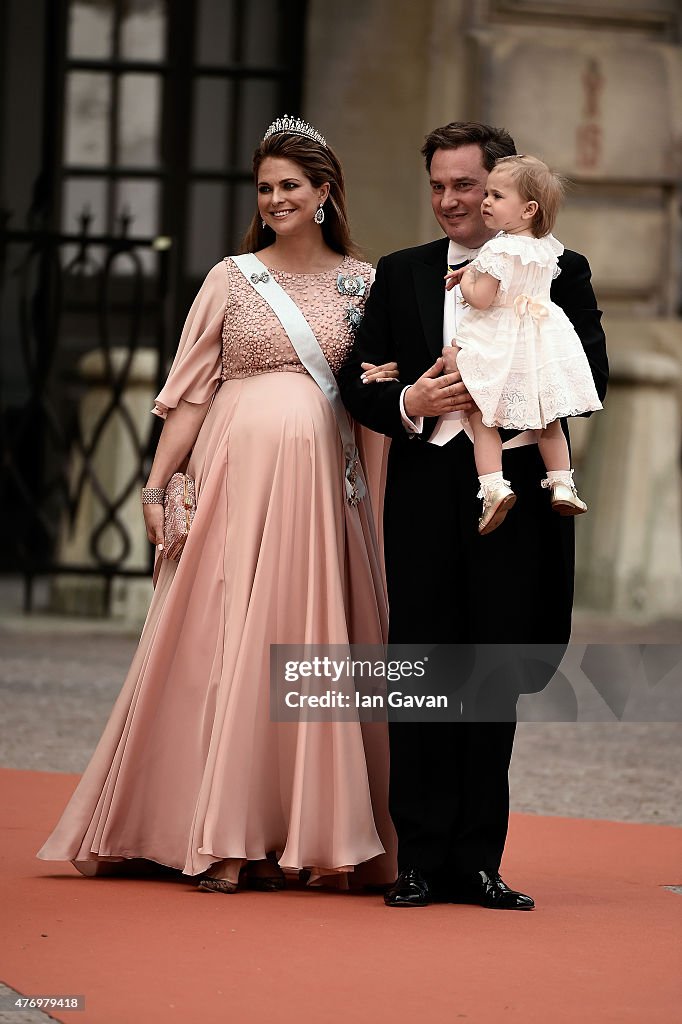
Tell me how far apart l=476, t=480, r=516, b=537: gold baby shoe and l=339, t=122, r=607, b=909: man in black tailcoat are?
153mm

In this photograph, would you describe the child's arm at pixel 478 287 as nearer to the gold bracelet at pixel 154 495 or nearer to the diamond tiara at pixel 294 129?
the diamond tiara at pixel 294 129

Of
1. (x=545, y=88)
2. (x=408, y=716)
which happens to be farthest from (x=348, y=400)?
(x=545, y=88)

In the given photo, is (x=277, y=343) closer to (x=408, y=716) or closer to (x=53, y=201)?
(x=408, y=716)

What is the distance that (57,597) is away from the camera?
36.4 ft

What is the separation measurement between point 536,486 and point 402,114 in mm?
7273

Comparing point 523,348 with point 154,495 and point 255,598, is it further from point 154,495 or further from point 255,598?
point 154,495

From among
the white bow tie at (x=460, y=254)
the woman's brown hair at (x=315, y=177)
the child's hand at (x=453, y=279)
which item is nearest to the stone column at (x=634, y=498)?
the woman's brown hair at (x=315, y=177)

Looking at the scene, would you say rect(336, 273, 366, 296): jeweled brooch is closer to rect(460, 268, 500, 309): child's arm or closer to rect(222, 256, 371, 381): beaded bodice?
rect(222, 256, 371, 381): beaded bodice

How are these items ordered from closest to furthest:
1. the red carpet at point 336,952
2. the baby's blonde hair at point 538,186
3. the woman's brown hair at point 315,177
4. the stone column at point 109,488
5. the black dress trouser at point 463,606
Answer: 1. the red carpet at point 336,952
2. the baby's blonde hair at point 538,186
3. the black dress trouser at point 463,606
4. the woman's brown hair at point 315,177
5. the stone column at point 109,488

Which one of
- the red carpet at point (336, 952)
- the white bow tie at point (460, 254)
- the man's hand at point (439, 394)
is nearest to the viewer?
the red carpet at point (336, 952)

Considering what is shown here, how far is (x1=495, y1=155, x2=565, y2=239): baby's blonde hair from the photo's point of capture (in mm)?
4234

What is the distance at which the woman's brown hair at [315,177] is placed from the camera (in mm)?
4816

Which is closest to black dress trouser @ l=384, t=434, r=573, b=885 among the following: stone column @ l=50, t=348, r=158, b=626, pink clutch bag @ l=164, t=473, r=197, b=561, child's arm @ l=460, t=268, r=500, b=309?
child's arm @ l=460, t=268, r=500, b=309

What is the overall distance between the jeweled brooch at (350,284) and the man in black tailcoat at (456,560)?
336 millimetres
